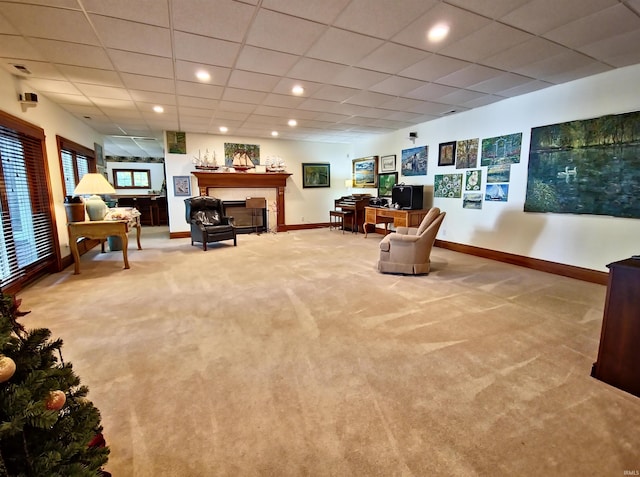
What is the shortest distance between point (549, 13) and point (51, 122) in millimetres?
6609

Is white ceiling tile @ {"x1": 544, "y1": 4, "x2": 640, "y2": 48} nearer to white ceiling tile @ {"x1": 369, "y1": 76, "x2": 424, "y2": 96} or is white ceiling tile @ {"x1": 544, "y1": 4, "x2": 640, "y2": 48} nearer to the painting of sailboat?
white ceiling tile @ {"x1": 369, "y1": 76, "x2": 424, "y2": 96}

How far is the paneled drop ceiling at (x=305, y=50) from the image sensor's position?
2467 mm

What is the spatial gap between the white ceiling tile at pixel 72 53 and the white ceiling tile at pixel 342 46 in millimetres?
2214

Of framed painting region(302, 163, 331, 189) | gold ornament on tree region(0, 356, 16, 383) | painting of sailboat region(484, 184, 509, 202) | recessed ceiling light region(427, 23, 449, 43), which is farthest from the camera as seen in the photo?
framed painting region(302, 163, 331, 189)

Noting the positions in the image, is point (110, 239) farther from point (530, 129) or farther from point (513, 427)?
point (530, 129)

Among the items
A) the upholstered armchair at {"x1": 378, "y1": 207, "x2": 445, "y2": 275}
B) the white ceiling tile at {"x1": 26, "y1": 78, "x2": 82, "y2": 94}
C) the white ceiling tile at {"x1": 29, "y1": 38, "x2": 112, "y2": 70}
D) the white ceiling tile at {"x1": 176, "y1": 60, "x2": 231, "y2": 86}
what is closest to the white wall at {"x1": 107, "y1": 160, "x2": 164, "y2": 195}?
the white ceiling tile at {"x1": 26, "y1": 78, "x2": 82, "y2": 94}

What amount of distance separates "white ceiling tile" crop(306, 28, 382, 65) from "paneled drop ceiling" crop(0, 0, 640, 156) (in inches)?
0.7

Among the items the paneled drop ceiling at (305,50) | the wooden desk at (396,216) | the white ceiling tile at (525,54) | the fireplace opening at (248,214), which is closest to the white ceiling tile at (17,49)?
the paneled drop ceiling at (305,50)

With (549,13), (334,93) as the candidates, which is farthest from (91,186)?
(549,13)

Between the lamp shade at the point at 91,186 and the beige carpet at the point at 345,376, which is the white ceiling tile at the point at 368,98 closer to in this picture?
the beige carpet at the point at 345,376

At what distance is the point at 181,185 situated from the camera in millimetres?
7504

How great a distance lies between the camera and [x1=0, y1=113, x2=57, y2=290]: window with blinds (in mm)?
3609

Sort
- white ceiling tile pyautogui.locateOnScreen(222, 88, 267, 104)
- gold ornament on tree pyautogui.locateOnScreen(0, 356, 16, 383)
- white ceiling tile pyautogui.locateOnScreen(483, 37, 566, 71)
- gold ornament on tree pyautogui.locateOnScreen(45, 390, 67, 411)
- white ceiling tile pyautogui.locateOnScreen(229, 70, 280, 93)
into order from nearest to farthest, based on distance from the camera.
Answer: gold ornament on tree pyautogui.locateOnScreen(0, 356, 16, 383), gold ornament on tree pyautogui.locateOnScreen(45, 390, 67, 411), white ceiling tile pyautogui.locateOnScreen(483, 37, 566, 71), white ceiling tile pyautogui.locateOnScreen(229, 70, 280, 93), white ceiling tile pyautogui.locateOnScreen(222, 88, 267, 104)

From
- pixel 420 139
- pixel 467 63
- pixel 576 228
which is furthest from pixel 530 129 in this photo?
pixel 420 139
